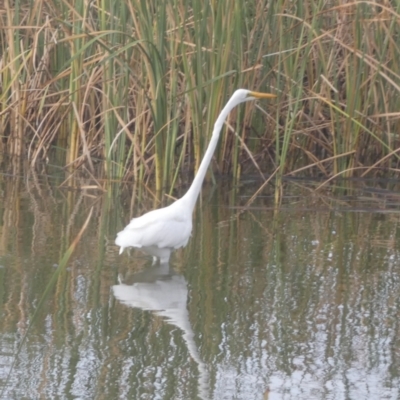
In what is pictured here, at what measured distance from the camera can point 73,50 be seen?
7.35 meters

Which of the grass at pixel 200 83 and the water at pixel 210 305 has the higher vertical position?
the grass at pixel 200 83

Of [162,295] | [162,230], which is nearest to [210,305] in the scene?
[162,295]

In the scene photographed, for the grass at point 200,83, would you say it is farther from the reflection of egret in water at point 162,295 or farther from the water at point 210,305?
the reflection of egret in water at point 162,295

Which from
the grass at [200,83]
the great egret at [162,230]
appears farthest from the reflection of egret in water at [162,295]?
the grass at [200,83]

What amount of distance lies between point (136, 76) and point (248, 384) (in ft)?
11.5

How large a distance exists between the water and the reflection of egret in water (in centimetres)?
1

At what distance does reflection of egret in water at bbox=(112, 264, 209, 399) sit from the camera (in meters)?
4.50

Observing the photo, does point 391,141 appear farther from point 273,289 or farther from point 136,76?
point 273,289

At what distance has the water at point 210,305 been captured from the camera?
379cm

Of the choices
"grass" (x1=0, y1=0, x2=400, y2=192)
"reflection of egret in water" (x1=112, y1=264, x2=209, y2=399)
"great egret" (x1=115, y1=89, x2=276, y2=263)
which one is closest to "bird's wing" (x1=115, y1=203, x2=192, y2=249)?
"great egret" (x1=115, y1=89, x2=276, y2=263)

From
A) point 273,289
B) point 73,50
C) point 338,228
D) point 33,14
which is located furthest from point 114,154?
point 273,289

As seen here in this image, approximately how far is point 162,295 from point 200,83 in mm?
2241

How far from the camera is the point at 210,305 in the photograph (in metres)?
4.80

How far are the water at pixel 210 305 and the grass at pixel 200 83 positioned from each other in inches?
21.6
